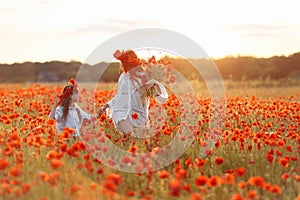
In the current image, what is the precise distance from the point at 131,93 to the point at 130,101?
0.45ft

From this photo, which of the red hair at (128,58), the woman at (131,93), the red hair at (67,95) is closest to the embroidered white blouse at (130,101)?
the woman at (131,93)

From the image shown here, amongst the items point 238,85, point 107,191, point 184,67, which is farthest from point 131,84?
point 184,67

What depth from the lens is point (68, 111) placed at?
25.9 ft

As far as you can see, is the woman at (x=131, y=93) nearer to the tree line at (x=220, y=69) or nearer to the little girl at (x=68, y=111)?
the little girl at (x=68, y=111)

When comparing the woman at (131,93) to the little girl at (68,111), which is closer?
the little girl at (68,111)

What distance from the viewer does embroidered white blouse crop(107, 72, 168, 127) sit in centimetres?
799

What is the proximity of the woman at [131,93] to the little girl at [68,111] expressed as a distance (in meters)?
0.44

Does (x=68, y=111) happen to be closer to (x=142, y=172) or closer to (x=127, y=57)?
(x=127, y=57)

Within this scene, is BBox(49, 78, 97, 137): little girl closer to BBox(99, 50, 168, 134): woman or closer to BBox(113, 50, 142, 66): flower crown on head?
BBox(99, 50, 168, 134): woman

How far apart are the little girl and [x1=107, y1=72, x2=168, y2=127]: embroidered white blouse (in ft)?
1.50

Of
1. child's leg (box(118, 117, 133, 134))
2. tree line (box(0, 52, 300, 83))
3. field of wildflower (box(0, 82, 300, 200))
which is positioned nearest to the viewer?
field of wildflower (box(0, 82, 300, 200))

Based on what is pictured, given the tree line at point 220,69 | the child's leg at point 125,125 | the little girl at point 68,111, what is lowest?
the child's leg at point 125,125

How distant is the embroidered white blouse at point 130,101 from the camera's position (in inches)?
315

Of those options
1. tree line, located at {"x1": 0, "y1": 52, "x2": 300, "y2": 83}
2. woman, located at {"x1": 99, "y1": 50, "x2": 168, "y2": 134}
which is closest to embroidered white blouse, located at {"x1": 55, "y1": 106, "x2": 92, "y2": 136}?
woman, located at {"x1": 99, "y1": 50, "x2": 168, "y2": 134}
